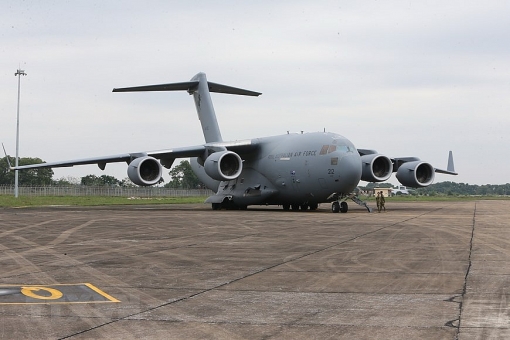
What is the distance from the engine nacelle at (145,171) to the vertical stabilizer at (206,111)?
6.88 m

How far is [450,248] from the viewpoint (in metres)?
14.5

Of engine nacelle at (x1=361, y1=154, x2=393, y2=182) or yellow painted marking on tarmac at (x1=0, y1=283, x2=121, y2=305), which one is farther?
engine nacelle at (x1=361, y1=154, x2=393, y2=182)

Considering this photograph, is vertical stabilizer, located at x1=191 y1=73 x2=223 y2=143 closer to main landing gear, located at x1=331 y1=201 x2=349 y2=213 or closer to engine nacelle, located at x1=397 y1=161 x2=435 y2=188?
main landing gear, located at x1=331 y1=201 x2=349 y2=213

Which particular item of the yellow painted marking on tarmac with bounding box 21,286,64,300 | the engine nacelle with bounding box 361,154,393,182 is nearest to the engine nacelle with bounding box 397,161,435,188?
the engine nacelle with bounding box 361,154,393,182

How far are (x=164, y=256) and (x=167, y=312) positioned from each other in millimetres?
5905

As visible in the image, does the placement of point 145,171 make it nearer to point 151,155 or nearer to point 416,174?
point 151,155

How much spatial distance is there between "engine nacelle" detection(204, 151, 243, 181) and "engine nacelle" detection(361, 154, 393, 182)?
654 cm

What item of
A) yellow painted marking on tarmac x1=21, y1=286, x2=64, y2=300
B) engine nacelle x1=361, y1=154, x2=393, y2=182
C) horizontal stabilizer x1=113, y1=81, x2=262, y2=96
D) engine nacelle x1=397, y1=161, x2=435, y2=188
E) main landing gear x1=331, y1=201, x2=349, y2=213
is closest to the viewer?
yellow painted marking on tarmac x1=21, y1=286, x2=64, y2=300

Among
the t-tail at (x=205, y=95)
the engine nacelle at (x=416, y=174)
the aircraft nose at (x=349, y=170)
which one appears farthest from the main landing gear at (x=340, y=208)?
the t-tail at (x=205, y=95)

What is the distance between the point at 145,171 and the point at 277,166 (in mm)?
6815

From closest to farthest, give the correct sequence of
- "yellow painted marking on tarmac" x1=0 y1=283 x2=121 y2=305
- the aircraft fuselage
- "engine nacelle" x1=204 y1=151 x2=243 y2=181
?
"yellow painted marking on tarmac" x1=0 y1=283 x2=121 y2=305, the aircraft fuselage, "engine nacelle" x1=204 y1=151 x2=243 y2=181

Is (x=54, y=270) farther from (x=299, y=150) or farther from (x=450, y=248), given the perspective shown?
(x=299, y=150)

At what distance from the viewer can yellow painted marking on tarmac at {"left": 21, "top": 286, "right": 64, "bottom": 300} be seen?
833 centimetres

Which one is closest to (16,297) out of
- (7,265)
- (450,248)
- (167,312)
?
(167,312)
